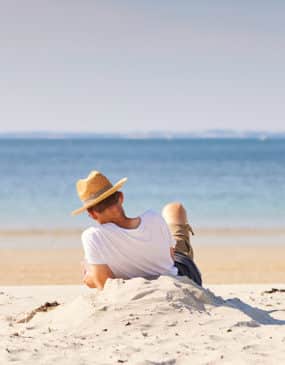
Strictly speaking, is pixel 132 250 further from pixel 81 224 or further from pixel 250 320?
pixel 81 224

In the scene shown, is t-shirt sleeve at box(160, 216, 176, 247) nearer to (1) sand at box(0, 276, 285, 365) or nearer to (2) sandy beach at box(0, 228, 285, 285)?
(1) sand at box(0, 276, 285, 365)

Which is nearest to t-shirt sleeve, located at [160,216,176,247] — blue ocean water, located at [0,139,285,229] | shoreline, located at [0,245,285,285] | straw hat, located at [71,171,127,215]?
straw hat, located at [71,171,127,215]

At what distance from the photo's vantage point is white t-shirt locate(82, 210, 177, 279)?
17.4ft

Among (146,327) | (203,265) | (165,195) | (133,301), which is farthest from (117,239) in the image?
(165,195)

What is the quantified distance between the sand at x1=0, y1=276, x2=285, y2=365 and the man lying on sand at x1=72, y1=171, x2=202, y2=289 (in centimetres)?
15

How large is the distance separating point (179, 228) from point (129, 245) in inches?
36.0

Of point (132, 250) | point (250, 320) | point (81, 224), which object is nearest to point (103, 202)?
point (132, 250)

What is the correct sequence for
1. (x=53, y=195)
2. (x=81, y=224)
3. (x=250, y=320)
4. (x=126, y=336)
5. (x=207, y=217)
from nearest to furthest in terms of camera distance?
1. (x=126, y=336)
2. (x=250, y=320)
3. (x=81, y=224)
4. (x=207, y=217)
5. (x=53, y=195)

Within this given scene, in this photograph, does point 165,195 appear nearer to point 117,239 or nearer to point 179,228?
point 179,228

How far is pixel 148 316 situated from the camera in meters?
5.12

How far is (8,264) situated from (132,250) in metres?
7.09

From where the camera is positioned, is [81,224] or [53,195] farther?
[53,195]

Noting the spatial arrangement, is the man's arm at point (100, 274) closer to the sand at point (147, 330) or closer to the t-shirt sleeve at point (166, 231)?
the sand at point (147, 330)

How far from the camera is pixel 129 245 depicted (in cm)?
538
